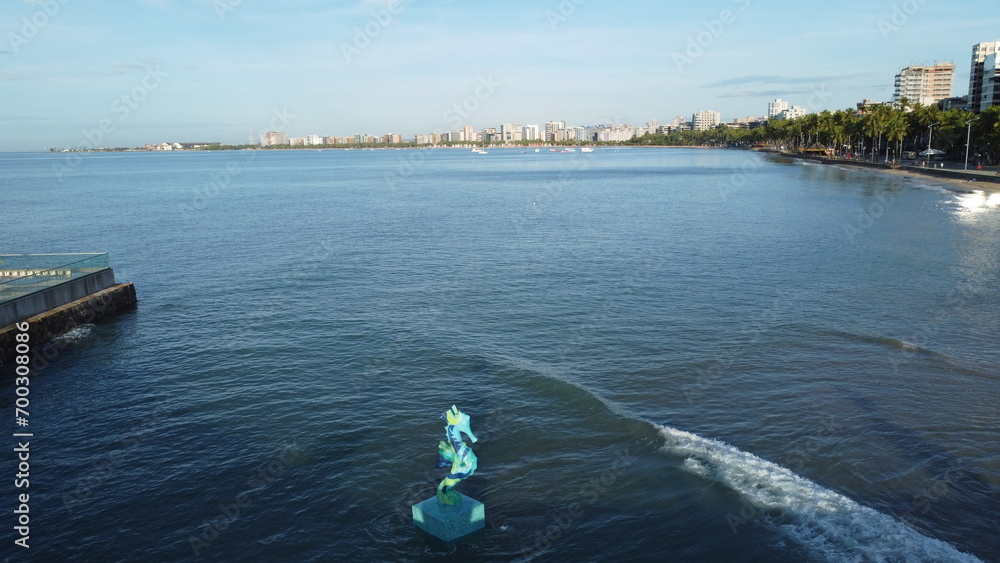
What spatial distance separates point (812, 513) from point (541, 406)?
9914 mm

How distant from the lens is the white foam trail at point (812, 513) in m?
15.8

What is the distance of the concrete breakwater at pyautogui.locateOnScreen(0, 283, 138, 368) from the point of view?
30656 millimetres

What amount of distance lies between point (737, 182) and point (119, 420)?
12530cm

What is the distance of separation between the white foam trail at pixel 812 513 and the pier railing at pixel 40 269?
104ft

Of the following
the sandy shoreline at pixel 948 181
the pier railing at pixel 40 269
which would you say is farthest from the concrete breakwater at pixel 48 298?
the sandy shoreline at pixel 948 181

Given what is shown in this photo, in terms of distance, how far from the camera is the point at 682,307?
3762cm

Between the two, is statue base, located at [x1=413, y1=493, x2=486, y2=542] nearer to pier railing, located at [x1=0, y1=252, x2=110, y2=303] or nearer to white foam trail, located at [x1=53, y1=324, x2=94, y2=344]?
white foam trail, located at [x1=53, y1=324, x2=94, y2=344]

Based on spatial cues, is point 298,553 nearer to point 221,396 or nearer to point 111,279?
point 221,396

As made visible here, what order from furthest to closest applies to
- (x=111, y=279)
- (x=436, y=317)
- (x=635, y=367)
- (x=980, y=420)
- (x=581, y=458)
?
(x=111, y=279) → (x=436, y=317) → (x=635, y=367) → (x=980, y=420) → (x=581, y=458)

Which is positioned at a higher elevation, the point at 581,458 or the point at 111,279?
the point at 111,279

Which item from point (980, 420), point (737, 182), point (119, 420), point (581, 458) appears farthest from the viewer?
point (737, 182)

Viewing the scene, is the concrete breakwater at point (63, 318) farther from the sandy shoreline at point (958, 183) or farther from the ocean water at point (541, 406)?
the sandy shoreline at point (958, 183)

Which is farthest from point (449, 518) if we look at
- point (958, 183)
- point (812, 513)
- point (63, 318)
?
point (958, 183)

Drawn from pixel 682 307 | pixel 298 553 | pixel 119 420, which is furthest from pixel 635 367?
pixel 119 420
